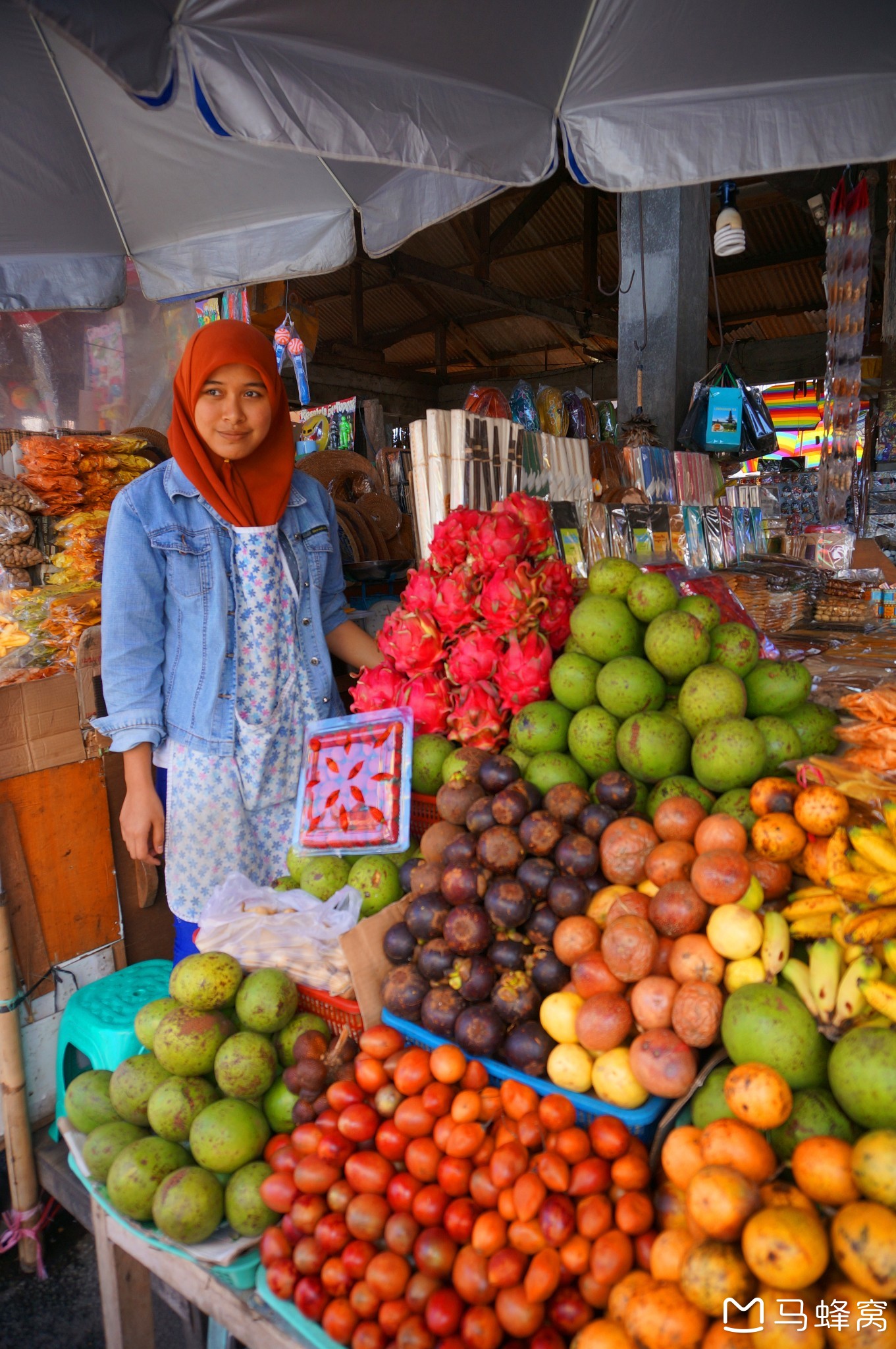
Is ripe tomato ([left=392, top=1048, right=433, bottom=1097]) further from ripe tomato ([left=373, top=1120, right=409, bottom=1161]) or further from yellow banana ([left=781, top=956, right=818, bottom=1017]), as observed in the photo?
yellow banana ([left=781, top=956, right=818, bottom=1017])

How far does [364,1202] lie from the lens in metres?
1.12

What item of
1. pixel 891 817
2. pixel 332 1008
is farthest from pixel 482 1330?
pixel 891 817

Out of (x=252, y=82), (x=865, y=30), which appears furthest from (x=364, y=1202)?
(x=865, y=30)

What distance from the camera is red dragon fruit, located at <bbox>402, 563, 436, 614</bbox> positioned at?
1950 mm

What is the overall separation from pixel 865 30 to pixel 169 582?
230cm

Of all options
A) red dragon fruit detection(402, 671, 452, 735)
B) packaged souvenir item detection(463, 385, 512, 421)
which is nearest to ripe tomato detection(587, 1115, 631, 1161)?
red dragon fruit detection(402, 671, 452, 735)

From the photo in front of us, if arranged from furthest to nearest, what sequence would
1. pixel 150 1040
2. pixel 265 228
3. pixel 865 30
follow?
pixel 265 228 → pixel 865 30 → pixel 150 1040

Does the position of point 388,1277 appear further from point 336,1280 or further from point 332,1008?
point 332,1008

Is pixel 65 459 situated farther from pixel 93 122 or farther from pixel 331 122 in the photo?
pixel 331 122

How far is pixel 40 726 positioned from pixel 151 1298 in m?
1.64

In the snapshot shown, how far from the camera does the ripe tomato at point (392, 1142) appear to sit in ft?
A: 3.92

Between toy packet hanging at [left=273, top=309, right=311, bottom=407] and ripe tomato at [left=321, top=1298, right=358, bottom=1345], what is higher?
toy packet hanging at [left=273, top=309, right=311, bottom=407]

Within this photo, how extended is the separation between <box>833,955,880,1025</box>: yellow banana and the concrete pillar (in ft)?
14.5

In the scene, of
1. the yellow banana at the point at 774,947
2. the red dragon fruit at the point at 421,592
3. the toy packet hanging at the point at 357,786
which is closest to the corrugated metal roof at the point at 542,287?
the red dragon fruit at the point at 421,592
